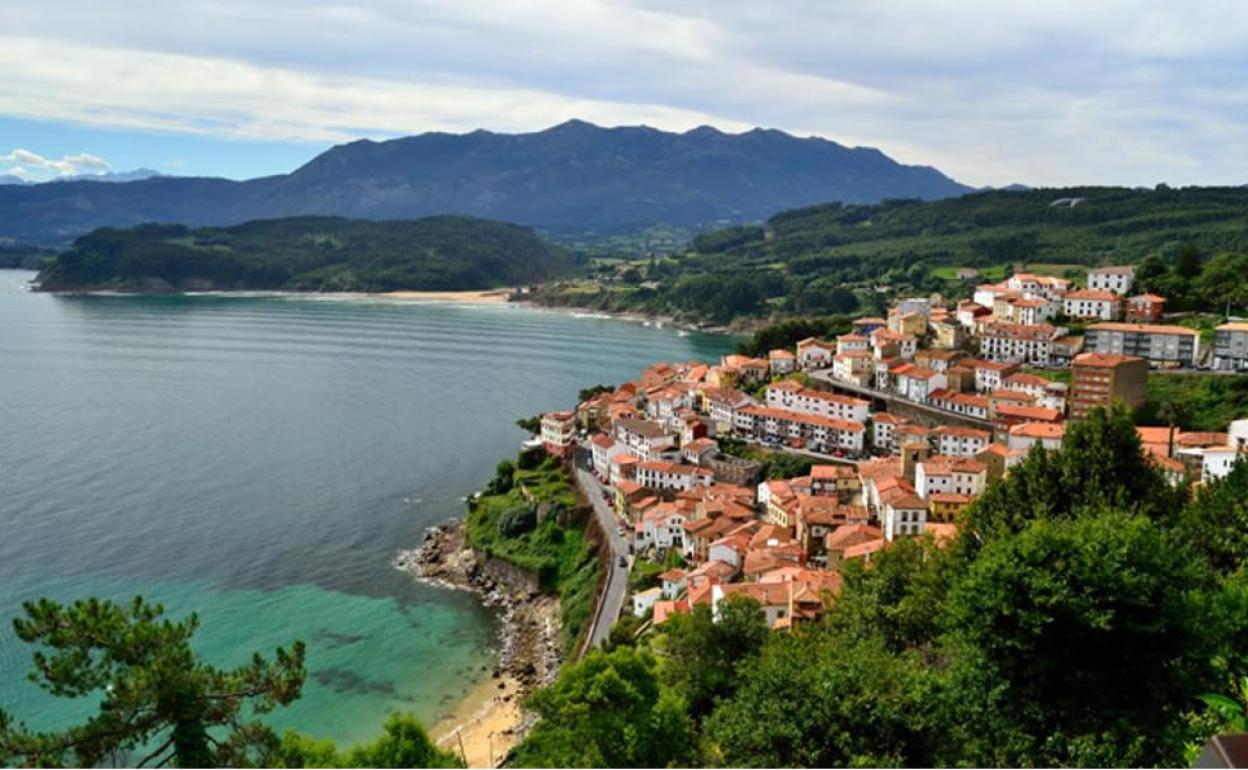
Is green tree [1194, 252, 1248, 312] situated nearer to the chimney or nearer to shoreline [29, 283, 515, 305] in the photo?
the chimney

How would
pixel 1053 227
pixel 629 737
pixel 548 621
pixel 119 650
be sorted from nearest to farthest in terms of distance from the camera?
pixel 119 650, pixel 629 737, pixel 548 621, pixel 1053 227

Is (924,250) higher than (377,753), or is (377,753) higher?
(924,250)

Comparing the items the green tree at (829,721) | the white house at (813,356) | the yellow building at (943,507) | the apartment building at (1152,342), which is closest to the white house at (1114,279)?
the apartment building at (1152,342)

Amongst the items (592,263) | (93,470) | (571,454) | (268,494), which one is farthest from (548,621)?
(592,263)

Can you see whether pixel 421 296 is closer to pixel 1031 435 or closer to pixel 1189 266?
pixel 1189 266

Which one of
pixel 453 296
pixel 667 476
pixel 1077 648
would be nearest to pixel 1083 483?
pixel 1077 648

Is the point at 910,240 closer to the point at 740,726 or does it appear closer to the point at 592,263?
the point at 592,263

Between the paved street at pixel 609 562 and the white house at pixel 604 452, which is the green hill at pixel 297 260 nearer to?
the white house at pixel 604 452
